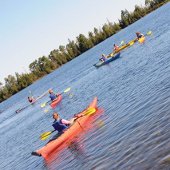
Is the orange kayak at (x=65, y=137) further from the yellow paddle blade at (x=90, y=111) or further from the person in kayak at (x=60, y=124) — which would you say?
the yellow paddle blade at (x=90, y=111)

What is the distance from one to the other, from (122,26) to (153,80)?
134 meters

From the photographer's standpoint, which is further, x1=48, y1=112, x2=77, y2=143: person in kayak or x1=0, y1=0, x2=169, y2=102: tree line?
x1=0, y1=0, x2=169, y2=102: tree line

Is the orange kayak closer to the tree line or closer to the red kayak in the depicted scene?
the red kayak

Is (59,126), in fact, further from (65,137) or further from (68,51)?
(68,51)

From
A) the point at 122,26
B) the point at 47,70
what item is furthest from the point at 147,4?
the point at 47,70

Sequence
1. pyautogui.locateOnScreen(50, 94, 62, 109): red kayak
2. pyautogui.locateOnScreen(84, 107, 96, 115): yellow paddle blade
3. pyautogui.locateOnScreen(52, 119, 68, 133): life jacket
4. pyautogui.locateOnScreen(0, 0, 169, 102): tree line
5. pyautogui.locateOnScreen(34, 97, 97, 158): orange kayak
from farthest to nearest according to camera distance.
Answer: pyautogui.locateOnScreen(0, 0, 169, 102): tree line → pyautogui.locateOnScreen(50, 94, 62, 109): red kayak → pyautogui.locateOnScreen(84, 107, 96, 115): yellow paddle blade → pyautogui.locateOnScreen(52, 119, 68, 133): life jacket → pyautogui.locateOnScreen(34, 97, 97, 158): orange kayak

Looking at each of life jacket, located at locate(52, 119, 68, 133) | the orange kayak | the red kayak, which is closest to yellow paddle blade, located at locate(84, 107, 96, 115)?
the orange kayak

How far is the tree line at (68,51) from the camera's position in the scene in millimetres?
155000

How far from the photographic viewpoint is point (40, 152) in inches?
888

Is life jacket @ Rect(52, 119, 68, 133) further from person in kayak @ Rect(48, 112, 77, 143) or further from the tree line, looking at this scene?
the tree line

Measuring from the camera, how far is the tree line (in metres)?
155

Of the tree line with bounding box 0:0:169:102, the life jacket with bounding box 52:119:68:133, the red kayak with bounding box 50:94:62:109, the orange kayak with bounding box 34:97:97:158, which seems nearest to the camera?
the orange kayak with bounding box 34:97:97:158

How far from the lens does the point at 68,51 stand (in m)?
160

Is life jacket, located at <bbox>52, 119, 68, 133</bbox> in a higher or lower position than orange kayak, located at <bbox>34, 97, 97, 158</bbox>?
higher
